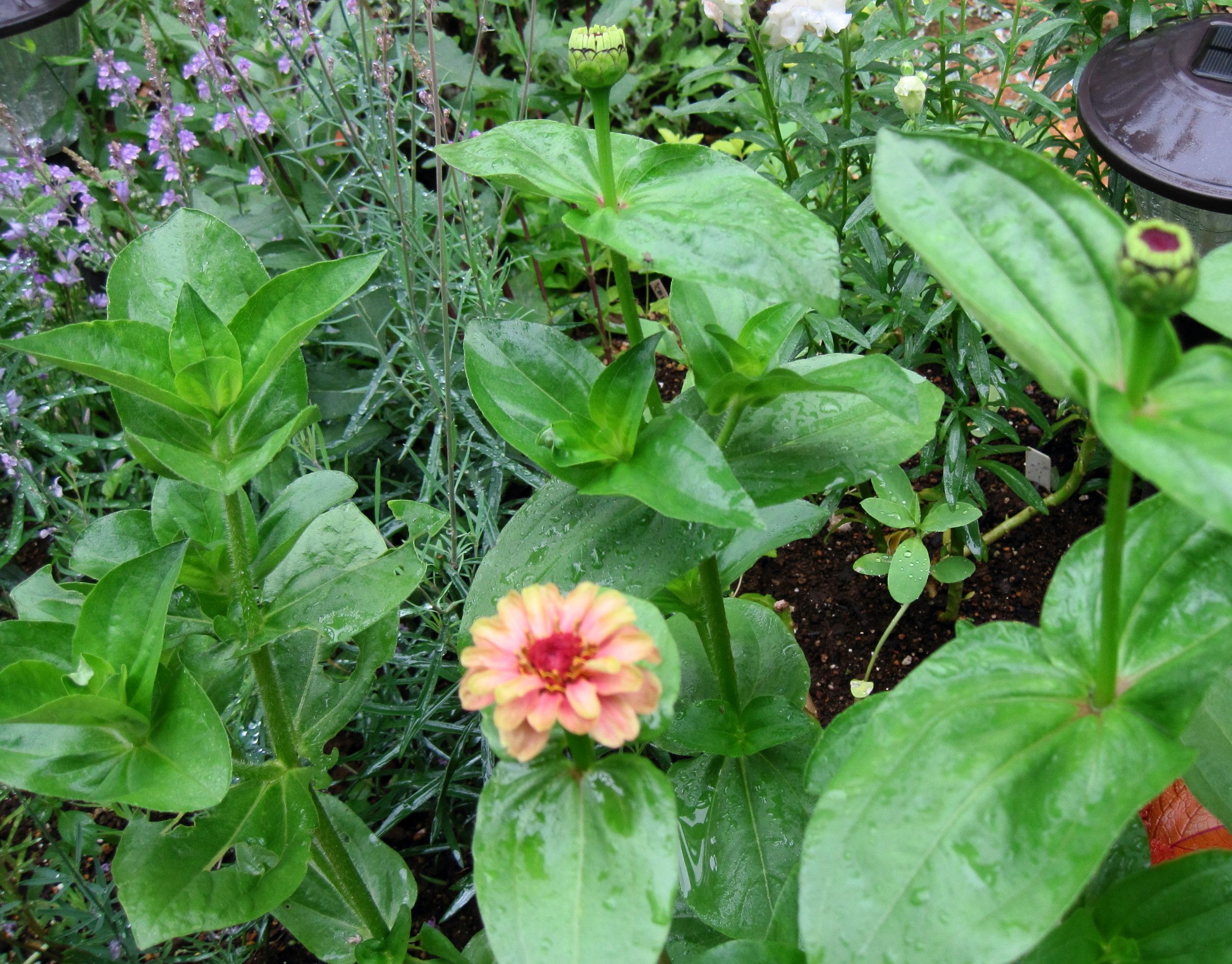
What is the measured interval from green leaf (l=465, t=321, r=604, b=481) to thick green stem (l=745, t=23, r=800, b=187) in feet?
2.47

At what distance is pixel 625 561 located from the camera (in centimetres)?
85

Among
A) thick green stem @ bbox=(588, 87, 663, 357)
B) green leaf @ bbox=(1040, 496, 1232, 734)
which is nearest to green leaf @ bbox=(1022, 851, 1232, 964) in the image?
green leaf @ bbox=(1040, 496, 1232, 734)

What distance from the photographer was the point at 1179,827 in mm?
1098

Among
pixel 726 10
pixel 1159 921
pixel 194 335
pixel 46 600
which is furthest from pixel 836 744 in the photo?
pixel 726 10

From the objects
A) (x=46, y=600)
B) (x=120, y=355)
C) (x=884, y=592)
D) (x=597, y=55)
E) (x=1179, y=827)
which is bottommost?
(x=884, y=592)

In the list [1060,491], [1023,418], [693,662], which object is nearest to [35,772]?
[693,662]

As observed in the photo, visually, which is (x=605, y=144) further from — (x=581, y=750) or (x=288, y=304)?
(x=581, y=750)

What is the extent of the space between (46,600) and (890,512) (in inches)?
38.2

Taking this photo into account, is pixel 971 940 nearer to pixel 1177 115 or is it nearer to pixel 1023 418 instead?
pixel 1177 115

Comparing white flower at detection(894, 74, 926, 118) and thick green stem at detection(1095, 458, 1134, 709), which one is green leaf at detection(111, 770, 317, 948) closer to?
thick green stem at detection(1095, 458, 1134, 709)

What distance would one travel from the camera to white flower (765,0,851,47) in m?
1.38

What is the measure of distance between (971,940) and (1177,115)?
3.89 feet

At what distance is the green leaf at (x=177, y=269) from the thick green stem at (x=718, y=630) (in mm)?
464

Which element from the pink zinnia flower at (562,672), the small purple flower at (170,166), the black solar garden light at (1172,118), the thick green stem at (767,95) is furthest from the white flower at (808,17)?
the pink zinnia flower at (562,672)
